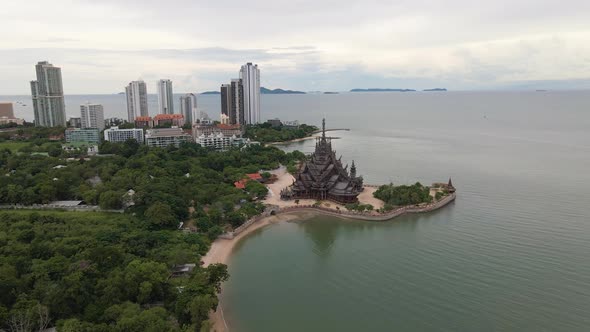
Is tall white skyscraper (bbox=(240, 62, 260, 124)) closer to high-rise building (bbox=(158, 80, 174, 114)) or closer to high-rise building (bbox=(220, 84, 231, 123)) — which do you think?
high-rise building (bbox=(220, 84, 231, 123))

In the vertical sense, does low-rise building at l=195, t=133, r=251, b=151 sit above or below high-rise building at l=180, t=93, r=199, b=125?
below

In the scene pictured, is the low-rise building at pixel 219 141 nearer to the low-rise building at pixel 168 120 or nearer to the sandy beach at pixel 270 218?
the sandy beach at pixel 270 218

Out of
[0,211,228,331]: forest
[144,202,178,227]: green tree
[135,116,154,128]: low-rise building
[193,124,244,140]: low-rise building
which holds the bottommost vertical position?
[0,211,228,331]: forest

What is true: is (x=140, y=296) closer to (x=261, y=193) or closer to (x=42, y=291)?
(x=42, y=291)

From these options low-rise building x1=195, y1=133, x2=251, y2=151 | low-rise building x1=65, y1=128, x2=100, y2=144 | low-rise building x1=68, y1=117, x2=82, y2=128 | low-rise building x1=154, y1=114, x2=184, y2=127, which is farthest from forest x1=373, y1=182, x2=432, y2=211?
low-rise building x1=68, y1=117, x2=82, y2=128

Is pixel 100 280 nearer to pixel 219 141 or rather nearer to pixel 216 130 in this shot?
pixel 219 141

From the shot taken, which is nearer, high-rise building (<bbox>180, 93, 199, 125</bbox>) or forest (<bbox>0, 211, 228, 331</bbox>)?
forest (<bbox>0, 211, 228, 331</bbox>)

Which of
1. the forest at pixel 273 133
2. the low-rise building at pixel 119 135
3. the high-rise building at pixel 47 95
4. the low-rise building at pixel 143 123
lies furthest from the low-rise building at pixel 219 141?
the high-rise building at pixel 47 95

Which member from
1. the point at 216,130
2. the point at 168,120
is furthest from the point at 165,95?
the point at 216,130
